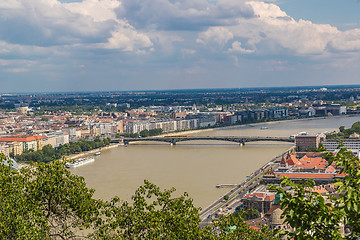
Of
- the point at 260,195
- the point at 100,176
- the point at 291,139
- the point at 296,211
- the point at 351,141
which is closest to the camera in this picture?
the point at 296,211

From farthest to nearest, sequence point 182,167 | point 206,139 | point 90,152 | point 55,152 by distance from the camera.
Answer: point 206,139
point 90,152
point 55,152
point 182,167

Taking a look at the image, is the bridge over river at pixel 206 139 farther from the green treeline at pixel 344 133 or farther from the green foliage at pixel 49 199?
the green foliage at pixel 49 199

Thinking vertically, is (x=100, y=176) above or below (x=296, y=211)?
below

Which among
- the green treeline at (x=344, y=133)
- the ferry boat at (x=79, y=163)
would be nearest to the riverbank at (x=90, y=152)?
the ferry boat at (x=79, y=163)

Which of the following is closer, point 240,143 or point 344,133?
point 240,143

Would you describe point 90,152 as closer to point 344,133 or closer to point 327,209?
point 344,133

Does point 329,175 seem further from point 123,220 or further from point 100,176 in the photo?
point 123,220

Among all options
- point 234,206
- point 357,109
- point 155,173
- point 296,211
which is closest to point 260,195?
point 234,206

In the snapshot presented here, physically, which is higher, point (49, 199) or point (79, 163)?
point (49, 199)

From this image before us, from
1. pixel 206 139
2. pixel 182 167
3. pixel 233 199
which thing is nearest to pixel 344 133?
pixel 206 139
